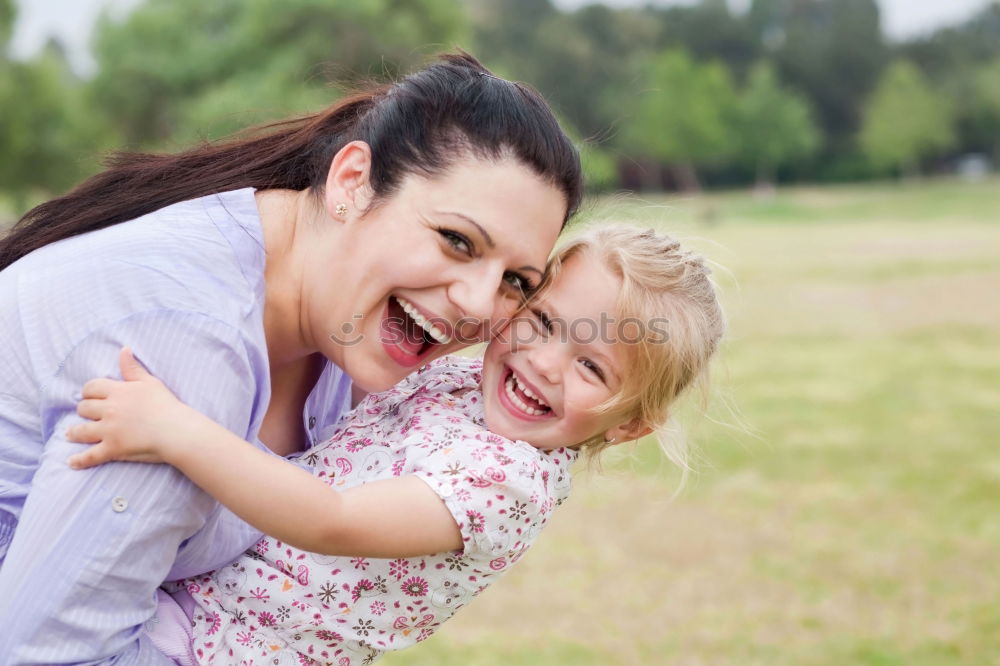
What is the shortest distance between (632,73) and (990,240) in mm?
32263

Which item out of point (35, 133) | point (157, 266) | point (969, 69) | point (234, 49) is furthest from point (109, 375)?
point (969, 69)

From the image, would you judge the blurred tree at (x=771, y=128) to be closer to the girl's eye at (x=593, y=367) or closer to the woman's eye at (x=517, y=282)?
the girl's eye at (x=593, y=367)

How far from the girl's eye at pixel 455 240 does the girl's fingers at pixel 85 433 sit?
2.44ft

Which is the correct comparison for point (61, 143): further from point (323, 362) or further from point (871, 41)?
point (871, 41)

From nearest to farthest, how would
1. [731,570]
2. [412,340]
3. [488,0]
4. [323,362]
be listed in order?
[412,340] → [323,362] → [731,570] → [488,0]

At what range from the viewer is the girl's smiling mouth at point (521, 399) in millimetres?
2422

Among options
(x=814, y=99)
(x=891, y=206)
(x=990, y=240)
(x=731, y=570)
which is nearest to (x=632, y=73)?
(x=814, y=99)

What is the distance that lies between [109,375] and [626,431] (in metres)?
1.31

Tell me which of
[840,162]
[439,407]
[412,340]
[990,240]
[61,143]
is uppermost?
[412,340]

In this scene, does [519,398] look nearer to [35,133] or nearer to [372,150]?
[372,150]

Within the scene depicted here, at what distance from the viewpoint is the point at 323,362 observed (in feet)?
8.51

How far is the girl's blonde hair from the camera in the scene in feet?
8.32

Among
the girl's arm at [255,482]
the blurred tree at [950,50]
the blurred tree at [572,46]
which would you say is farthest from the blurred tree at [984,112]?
the girl's arm at [255,482]

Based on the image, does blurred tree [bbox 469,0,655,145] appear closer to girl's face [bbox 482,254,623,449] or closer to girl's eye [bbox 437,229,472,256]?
girl's face [bbox 482,254,623,449]
